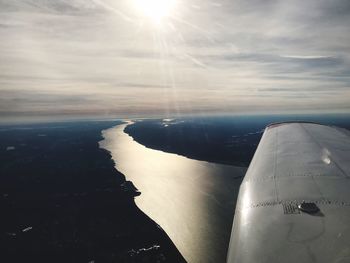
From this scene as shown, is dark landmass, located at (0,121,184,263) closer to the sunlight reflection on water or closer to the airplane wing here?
the sunlight reflection on water

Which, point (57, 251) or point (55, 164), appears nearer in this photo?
point (57, 251)

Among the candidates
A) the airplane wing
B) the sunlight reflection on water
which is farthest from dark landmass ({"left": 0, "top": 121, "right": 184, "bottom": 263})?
the airplane wing

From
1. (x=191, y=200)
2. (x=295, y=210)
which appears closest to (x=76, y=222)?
(x=191, y=200)

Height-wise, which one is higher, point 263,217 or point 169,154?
point 263,217

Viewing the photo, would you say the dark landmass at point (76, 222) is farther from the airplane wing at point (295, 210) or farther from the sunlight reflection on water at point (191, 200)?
the airplane wing at point (295, 210)

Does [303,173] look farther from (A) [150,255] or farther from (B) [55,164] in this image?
(B) [55,164]

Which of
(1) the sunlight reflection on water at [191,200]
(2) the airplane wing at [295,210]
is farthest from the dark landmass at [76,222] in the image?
(2) the airplane wing at [295,210]

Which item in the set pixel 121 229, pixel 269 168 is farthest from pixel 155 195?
pixel 269 168
